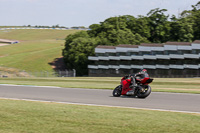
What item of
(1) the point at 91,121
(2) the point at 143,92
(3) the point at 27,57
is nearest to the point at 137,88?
(2) the point at 143,92

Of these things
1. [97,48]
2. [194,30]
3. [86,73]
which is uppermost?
[194,30]

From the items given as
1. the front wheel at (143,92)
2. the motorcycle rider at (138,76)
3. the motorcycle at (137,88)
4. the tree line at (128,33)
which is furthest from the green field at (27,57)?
the front wheel at (143,92)

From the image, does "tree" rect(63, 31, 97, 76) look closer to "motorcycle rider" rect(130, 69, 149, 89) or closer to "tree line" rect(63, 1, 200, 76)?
"tree line" rect(63, 1, 200, 76)

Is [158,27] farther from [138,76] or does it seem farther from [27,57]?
[138,76]

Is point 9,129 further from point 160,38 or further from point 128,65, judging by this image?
point 160,38

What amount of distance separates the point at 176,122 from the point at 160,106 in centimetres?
448

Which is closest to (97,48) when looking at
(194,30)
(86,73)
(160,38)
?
(86,73)

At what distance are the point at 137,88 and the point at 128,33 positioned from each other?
8298 cm

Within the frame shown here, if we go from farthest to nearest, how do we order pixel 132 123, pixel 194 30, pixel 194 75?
pixel 194 30
pixel 194 75
pixel 132 123

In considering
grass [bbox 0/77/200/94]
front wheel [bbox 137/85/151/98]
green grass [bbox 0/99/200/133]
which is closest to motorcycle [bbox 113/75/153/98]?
front wheel [bbox 137/85/151/98]

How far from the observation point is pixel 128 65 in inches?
3275

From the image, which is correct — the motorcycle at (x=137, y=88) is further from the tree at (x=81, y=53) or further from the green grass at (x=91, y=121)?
the tree at (x=81, y=53)

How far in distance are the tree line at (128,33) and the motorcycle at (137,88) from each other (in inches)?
2905

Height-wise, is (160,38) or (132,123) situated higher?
(160,38)
